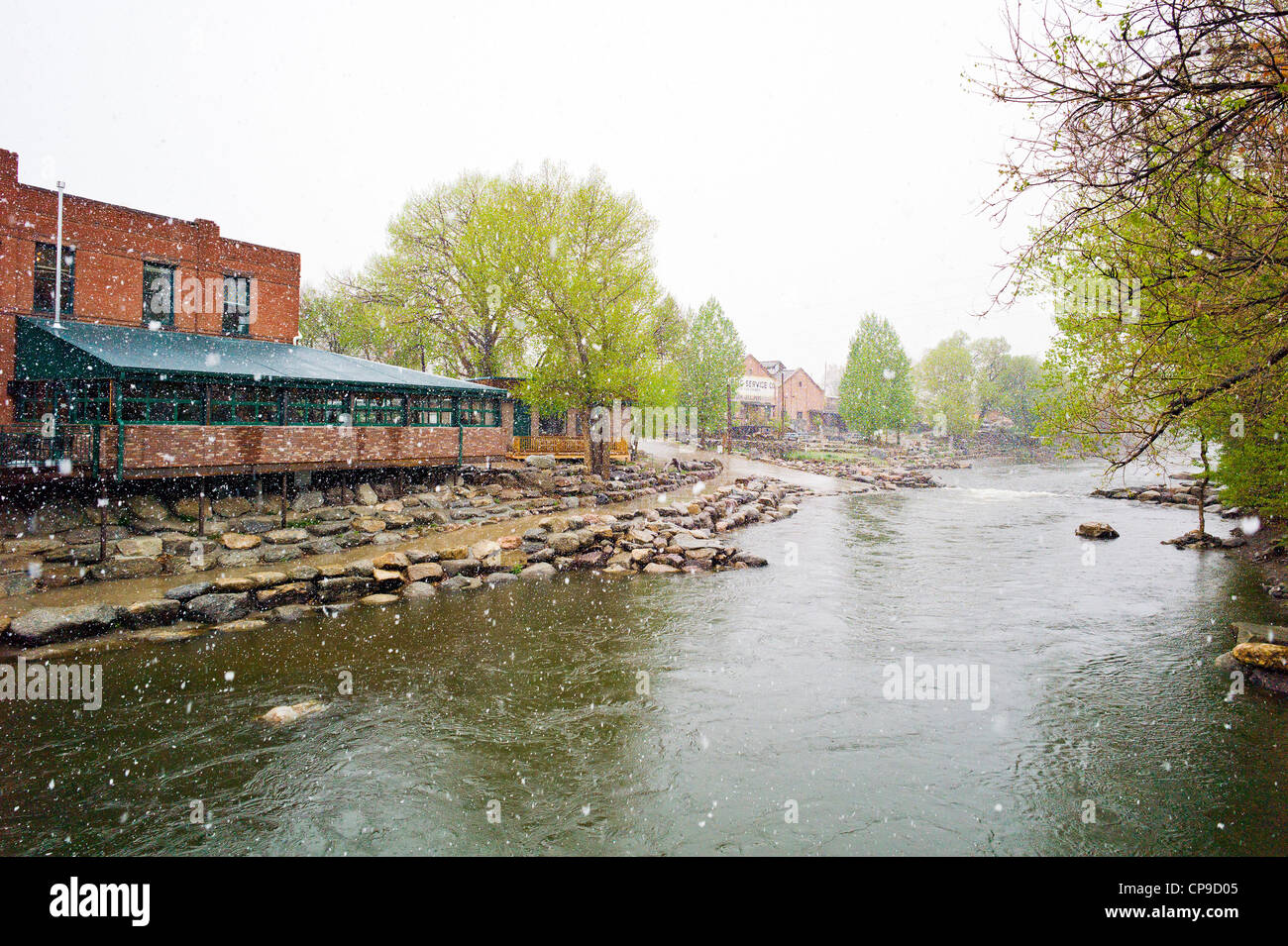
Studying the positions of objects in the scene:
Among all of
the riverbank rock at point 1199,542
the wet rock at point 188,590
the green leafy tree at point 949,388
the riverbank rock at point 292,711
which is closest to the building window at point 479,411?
the wet rock at point 188,590

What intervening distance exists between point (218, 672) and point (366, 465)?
12.6 metres

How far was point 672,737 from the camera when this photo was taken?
8133 mm

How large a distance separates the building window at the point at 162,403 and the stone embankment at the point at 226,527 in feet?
9.07

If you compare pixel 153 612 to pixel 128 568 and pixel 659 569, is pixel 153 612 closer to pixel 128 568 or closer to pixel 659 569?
pixel 128 568

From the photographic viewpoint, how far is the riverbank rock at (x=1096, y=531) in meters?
23.1

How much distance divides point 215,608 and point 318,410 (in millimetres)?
11778

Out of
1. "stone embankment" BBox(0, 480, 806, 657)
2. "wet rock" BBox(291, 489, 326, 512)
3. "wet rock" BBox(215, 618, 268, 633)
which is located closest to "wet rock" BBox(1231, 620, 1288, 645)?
"stone embankment" BBox(0, 480, 806, 657)

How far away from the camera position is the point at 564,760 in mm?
7461

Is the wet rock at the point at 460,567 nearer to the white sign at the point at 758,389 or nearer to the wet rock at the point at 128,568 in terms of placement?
the wet rock at the point at 128,568

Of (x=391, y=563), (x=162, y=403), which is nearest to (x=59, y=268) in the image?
(x=162, y=403)

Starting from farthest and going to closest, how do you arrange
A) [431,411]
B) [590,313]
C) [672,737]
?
1. [590,313]
2. [431,411]
3. [672,737]

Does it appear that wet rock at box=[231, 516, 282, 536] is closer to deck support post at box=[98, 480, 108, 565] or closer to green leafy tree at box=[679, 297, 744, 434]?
deck support post at box=[98, 480, 108, 565]
